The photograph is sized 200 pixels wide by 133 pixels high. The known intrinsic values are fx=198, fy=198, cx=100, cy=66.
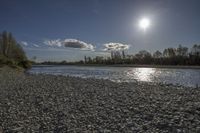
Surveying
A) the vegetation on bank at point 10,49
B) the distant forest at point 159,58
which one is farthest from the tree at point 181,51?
the vegetation on bank at point 10,49

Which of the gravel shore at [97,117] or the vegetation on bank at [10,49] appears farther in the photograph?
the vegetation on bank at [10,49]

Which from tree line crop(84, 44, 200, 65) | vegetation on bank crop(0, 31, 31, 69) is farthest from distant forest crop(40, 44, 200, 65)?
vegetation on bank crop(0, 31, 31, 69)

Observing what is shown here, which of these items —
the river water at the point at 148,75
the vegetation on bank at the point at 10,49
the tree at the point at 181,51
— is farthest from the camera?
the tree at the point at 181,51

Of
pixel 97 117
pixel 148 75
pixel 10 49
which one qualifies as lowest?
pixel 148 75

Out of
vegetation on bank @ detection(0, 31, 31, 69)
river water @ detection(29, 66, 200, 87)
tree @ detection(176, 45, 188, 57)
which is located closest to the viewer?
river water @ detection(29, 66, 200, 87)

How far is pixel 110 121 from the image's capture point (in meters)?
8.70

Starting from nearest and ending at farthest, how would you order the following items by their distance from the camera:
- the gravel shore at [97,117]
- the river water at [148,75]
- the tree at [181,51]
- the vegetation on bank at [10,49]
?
the gravel shore at [97,117] → the river water at [148,75] → the vegetation on bank at [10,49] → the tree at [181,51]

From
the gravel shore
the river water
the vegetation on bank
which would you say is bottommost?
the river water

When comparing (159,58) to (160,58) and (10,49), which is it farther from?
(10,49)

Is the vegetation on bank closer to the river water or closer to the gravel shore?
the river water

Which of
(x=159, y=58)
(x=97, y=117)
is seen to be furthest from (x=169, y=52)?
(x=97, y=117)

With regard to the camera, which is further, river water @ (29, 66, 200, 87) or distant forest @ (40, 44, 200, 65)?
distant forest @ (40, 44, 200, 65)

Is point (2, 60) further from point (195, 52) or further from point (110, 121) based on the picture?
point (195, 52)

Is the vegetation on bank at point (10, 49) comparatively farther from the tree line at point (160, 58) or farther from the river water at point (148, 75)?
the tree line at point (160, 58)
